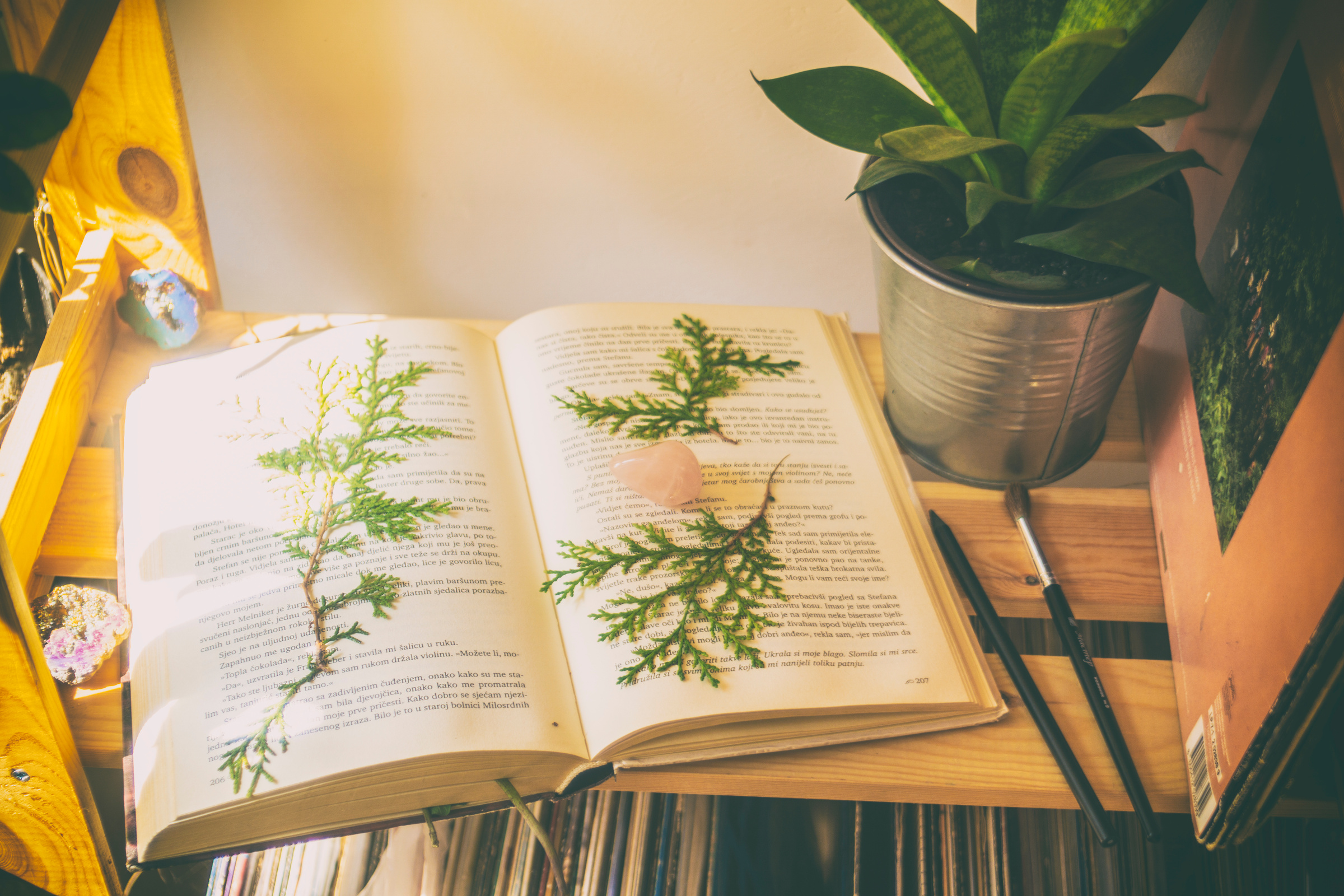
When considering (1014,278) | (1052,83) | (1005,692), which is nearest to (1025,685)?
(1005,692)

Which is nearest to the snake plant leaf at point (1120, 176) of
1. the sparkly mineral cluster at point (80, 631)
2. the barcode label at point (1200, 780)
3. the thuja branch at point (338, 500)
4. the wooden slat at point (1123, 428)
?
the wooden slat at point (1123, 428)

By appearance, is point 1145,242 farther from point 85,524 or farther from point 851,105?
point 85,524

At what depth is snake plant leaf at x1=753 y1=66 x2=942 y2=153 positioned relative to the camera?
0.54m

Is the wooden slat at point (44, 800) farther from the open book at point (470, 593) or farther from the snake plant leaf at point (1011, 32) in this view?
the snake plant leaf at point (1011, 32)

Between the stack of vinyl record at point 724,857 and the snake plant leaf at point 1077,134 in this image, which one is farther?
the stack of vinyl record at point 724,857

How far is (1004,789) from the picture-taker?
0.50 metres

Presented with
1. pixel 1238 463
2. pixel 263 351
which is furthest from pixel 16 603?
pixel 1238 463

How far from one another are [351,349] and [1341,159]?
638 mm

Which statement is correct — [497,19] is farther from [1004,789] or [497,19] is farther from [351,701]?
[1004,789]

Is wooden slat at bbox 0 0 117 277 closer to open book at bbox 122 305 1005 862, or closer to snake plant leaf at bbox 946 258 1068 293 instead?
open book at bbox 122 305 1005 862

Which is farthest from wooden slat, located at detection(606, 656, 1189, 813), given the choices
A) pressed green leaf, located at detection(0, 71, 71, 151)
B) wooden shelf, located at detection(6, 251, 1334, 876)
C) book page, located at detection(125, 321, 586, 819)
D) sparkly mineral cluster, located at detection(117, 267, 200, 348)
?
sparkly mineral cluster, located at detection(117, 267, 200, 348)

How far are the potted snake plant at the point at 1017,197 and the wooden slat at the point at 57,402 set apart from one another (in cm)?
55

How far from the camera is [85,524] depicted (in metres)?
0.61

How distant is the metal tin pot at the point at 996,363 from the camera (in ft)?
1.68
